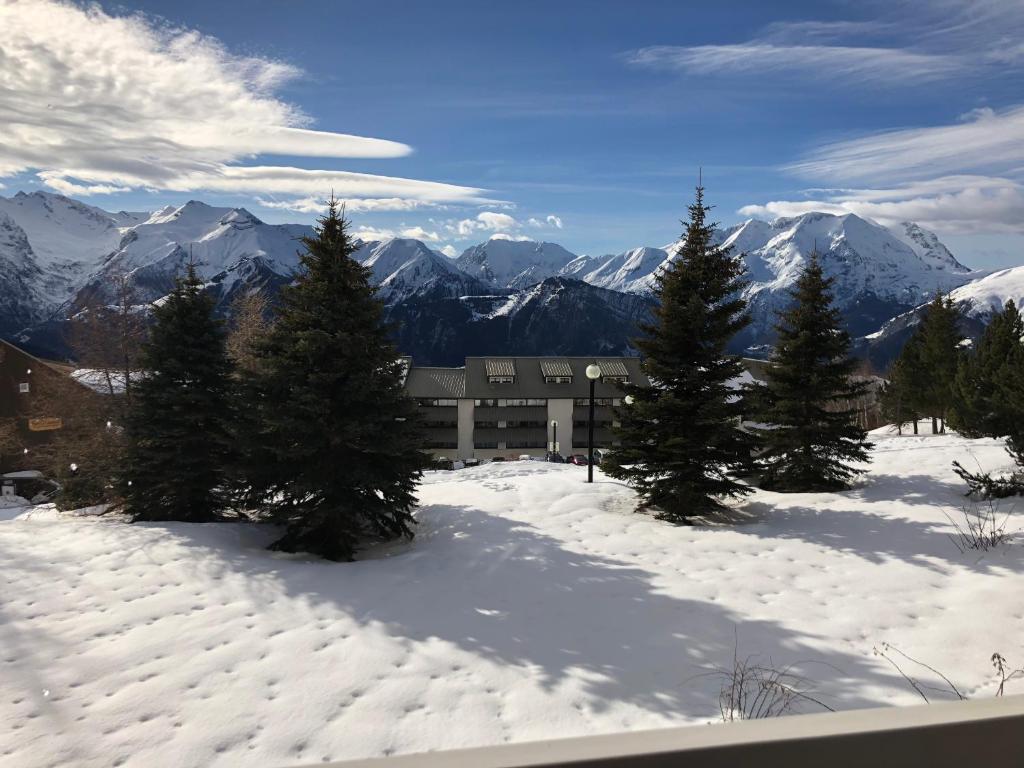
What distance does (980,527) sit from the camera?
1016 centimetres

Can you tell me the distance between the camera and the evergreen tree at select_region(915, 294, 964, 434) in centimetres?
3541

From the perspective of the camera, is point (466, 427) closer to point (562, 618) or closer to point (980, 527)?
point (980, 527)

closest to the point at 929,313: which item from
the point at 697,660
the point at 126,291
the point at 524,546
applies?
the point at 524,546

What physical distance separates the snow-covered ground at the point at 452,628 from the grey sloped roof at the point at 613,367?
1491 inches

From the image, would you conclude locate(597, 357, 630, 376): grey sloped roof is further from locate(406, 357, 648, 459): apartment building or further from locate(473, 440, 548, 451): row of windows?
locate(473, 440, 548, 451): row of windows

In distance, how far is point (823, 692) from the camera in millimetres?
5422

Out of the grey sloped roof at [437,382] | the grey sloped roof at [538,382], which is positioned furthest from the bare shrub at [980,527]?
the grey sloped roof at [437,382]

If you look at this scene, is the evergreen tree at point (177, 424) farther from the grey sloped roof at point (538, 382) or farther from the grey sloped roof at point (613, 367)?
the grey sloped roof at point (538, 382)

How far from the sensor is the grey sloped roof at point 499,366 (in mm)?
54938

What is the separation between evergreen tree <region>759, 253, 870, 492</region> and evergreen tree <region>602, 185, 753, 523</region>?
2960 millimetres

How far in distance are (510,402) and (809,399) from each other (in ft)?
128

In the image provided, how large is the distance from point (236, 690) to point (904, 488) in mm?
15009

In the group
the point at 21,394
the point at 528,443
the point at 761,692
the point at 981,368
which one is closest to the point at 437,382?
the point at 528,443

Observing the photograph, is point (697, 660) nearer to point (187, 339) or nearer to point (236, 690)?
point (236, 690)
